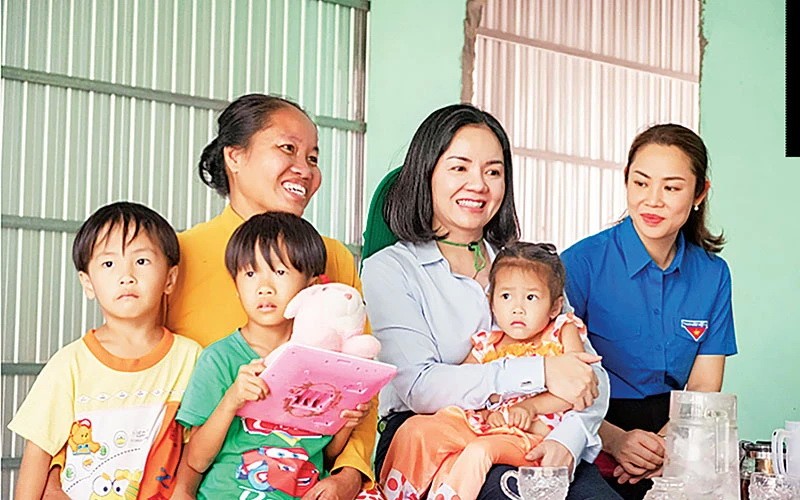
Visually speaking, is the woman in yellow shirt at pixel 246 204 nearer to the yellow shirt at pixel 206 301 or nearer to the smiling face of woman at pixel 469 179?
the yellow shirt at pixel 206 301

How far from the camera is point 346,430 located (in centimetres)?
219

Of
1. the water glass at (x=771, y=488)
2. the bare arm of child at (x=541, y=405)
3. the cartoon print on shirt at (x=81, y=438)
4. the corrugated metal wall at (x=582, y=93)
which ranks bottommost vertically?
the water glass at (x=771, y=488)

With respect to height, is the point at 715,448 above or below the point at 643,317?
below

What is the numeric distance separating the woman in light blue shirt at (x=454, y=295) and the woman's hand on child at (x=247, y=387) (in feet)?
1.47

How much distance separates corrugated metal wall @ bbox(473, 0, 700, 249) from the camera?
6516 mm

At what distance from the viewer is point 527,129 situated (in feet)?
21.6

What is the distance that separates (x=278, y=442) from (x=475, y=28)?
14.2ft

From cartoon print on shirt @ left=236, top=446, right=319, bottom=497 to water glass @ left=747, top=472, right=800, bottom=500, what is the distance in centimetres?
91

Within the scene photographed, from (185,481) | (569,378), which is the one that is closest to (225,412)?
(185,481)

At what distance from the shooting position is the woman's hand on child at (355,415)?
2.14 meters

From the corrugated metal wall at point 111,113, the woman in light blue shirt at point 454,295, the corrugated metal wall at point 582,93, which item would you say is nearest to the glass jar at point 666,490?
the woman in light blue shirt at point 454,295

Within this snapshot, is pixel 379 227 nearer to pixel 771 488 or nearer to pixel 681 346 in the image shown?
pixel 681 346

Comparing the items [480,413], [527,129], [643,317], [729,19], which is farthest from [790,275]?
[480,413]

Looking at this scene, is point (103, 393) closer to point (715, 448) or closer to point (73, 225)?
point (715, 448)
